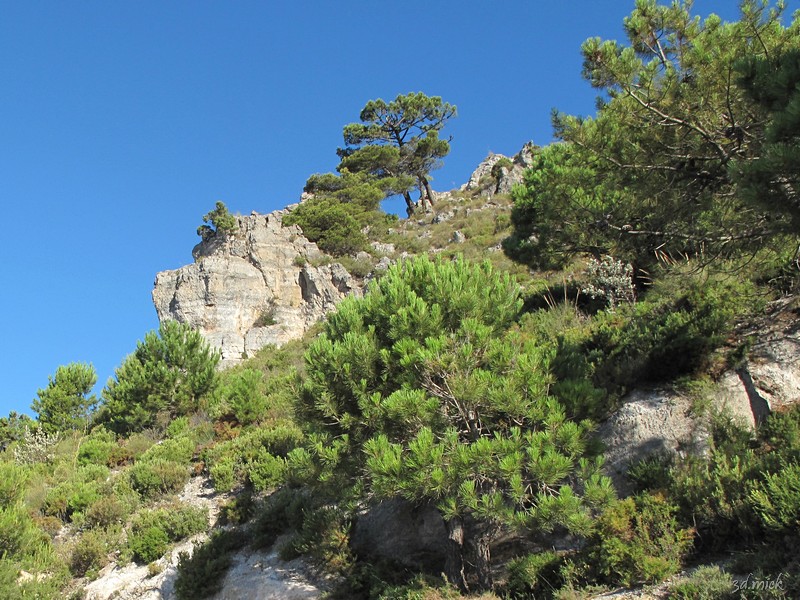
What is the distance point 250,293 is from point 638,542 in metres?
25.8

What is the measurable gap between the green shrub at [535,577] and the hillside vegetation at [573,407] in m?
0.03

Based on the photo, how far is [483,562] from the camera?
7.82 metres

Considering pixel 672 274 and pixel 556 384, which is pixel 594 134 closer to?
pixel 556 384

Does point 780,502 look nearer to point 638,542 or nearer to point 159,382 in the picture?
point 638,542

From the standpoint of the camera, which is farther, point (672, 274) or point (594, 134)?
point (672, 274)

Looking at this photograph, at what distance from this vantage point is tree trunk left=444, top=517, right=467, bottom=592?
313 inches

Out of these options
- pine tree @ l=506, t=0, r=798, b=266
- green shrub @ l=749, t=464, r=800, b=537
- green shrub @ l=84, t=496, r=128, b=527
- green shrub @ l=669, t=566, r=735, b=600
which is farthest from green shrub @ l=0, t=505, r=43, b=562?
green shrub @ l=749, t=464, r=800, b=537

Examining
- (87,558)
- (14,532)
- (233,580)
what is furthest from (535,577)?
(87,558)

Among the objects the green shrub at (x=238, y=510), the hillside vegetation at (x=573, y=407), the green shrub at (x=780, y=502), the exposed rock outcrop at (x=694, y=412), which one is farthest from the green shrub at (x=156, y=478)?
the green shrub at (x=780, y=502)

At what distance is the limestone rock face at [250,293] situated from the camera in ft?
92.5

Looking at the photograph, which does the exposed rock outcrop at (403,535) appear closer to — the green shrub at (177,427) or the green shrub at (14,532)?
the green shrub at (14,532)

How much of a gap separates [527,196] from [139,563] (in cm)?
1471

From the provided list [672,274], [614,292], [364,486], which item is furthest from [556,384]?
[614,292]

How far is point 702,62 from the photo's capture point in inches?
263
